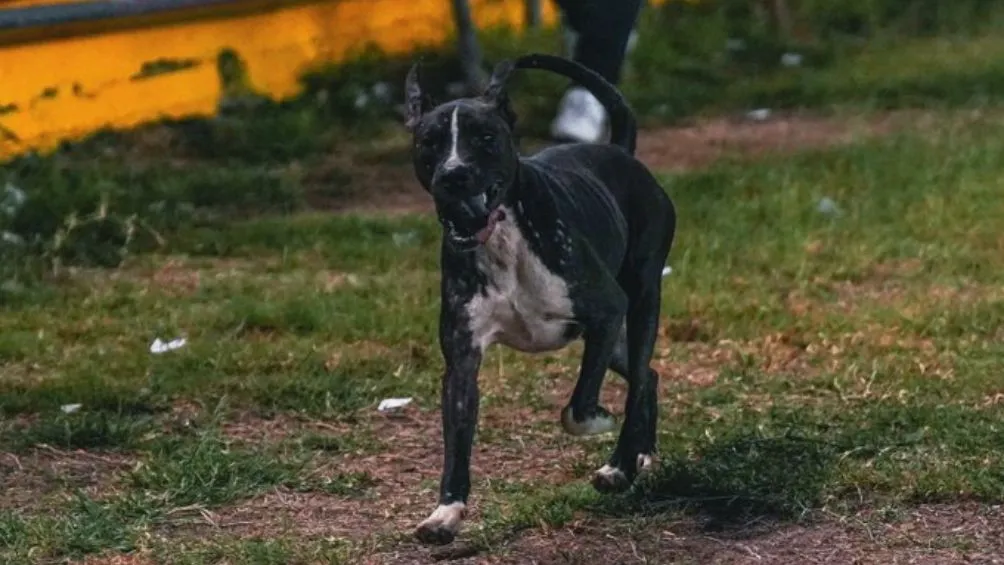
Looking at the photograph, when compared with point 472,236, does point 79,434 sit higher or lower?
lower

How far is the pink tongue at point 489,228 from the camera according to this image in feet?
12.1

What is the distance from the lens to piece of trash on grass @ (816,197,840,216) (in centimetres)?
734

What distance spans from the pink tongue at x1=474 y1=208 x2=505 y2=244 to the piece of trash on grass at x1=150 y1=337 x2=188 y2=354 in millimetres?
2324

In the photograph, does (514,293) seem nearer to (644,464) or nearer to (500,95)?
(500,95)

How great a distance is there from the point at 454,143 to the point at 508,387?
1.90 meters

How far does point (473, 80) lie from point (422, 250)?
2.43 meters

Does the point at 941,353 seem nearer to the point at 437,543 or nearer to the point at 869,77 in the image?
the point at 437,543

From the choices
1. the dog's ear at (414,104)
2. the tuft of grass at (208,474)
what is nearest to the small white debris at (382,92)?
the tuft of grass at (208,474)

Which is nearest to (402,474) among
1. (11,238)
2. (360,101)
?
(11,238)

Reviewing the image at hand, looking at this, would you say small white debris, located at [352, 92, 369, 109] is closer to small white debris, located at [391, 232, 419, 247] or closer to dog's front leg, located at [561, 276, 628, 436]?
small white debris, located at [391, 232, 419, 247]

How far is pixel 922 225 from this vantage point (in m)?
7.11

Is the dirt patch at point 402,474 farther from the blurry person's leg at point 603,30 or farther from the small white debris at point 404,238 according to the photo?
the small white debris at point 404,238

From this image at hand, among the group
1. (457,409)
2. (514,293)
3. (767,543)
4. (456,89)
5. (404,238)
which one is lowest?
(456,89)

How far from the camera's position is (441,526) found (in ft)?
12.4
